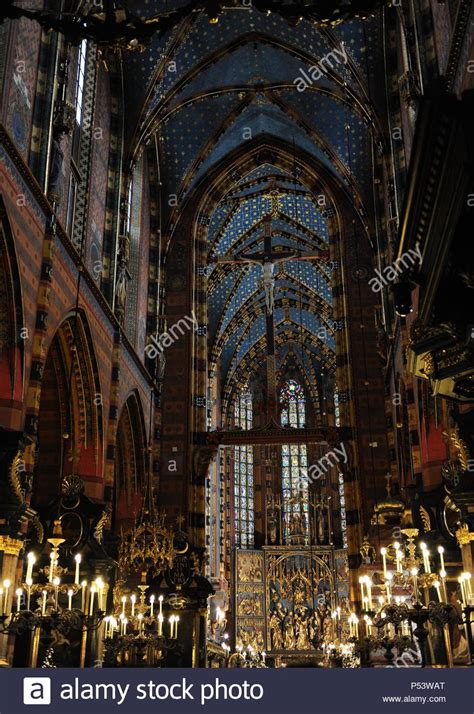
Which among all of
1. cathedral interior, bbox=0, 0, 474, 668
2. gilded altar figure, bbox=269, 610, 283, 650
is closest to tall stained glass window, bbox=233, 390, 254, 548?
cathedral interior, bbox=0, 0, 474, 668

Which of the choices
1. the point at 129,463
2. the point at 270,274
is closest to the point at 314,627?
the point at 129,463

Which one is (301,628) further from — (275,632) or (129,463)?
(129,463)

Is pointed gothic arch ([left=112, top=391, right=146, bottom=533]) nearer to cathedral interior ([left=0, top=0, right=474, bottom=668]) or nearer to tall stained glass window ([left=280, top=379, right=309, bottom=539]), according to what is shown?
cathedral interior ([left=0, top=0, right=474, bottom=668])

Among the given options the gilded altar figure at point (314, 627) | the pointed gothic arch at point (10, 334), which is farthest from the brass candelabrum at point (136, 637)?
the gilded altar figure at point (314, 627)

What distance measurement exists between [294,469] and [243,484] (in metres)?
2.92

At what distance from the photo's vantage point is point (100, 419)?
16.9 metres

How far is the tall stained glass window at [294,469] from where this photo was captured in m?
34.4

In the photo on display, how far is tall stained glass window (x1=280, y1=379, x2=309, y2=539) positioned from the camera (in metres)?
34.4

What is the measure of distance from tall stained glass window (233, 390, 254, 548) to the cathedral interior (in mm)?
814

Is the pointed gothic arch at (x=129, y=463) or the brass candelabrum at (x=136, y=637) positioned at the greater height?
the pointed gothic arch at (x=129, y=463)

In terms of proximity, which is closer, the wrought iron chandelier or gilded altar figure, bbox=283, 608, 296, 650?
the wrought iron chandelier

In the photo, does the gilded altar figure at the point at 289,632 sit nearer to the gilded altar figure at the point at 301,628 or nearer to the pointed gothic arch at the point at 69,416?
the gilded altar figure at the point at 301,628

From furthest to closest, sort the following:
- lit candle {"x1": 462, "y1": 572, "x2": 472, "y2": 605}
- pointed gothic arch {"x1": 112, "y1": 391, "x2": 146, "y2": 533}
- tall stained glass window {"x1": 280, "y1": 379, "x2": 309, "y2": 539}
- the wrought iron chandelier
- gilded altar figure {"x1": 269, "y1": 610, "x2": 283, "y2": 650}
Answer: tall stained glass window {"x1": 280, "y1": 379, "x2": 309, "y2": 539}
gilded altar figure {"x1": 269, "y1": 610, "x2": 283, "y2": 650}
pointed gothic arch {"x1": 112, "y1": 391, "x2": 146, "y2": 533}
lit candle {"x1": 462, "y1": 572, "x2": 472, "y2": 605}
the wrought iron chandelier

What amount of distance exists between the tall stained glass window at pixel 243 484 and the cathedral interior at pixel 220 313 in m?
0.81
